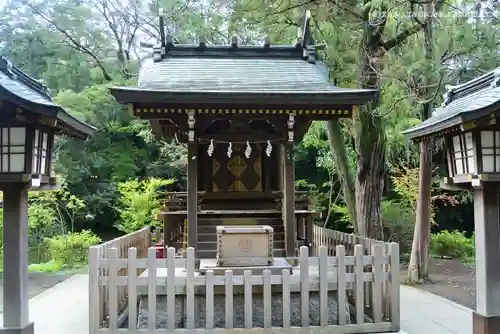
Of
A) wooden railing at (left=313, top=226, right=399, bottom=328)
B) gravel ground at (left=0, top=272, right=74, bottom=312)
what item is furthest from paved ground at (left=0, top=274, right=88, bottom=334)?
wooden railing at (left=313, top=226, right=399, bottom=328)

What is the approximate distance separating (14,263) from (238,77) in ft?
16.2

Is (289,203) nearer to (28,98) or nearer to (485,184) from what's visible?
(485,184)

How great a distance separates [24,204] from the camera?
5.48 meters

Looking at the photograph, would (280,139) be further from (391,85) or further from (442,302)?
(442,302)

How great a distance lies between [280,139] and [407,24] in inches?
184

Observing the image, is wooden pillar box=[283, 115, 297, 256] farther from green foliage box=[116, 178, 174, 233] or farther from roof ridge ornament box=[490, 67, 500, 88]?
green foliage box=[116, 178, 174, 233]

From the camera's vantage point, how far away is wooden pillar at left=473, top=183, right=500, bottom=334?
18.9 feet

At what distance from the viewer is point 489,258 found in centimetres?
579

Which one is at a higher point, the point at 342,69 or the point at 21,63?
the point at 21,63

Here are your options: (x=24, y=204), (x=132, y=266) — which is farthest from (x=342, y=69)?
(x=24, y=204)

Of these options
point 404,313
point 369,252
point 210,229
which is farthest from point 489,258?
point 210,229

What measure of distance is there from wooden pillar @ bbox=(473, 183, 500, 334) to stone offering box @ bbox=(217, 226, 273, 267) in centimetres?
296

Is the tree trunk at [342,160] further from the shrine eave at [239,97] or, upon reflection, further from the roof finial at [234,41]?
the shrine eave at [239,97]

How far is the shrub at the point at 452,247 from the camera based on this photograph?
1684 centimetres
